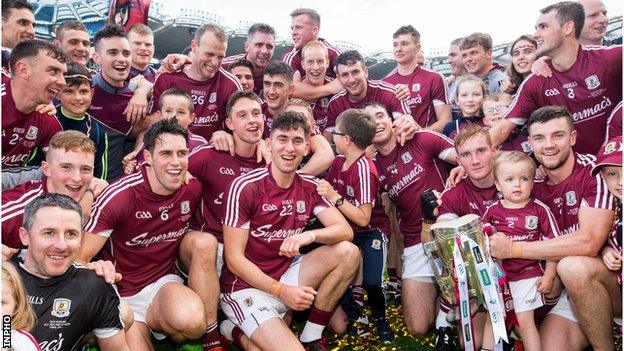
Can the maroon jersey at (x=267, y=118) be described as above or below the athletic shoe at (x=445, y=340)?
above

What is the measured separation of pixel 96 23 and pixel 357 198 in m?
31.3

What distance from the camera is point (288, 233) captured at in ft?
14.0

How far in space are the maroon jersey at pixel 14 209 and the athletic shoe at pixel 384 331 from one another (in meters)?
2.67

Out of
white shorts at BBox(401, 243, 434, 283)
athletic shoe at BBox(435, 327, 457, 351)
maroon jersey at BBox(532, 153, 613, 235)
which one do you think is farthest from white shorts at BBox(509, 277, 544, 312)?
white shorts at BBox(401, 243, 434, 283)

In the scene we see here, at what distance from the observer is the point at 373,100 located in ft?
20.0

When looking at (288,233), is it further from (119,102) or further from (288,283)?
(119,102)

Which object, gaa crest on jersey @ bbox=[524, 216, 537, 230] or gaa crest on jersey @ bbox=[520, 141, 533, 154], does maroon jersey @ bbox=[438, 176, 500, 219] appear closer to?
gaa crest on jersey @ bbox=[524, 216, 537, 230]

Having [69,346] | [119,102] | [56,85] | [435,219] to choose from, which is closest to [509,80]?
[435,219]

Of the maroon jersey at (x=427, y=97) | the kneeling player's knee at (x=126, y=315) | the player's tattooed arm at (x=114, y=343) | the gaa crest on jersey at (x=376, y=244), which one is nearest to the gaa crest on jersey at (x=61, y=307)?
the player's tattooed arm at (x=114, y=343)

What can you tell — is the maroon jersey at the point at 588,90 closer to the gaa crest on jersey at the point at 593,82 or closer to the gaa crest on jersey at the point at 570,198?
the gaa crest on jersey at the point at 593,82

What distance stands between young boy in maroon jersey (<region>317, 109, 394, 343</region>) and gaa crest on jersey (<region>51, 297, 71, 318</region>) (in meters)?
2.00

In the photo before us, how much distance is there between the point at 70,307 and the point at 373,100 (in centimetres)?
392

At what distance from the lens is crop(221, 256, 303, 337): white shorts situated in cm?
395

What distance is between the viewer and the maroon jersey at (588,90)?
15.5 feet
